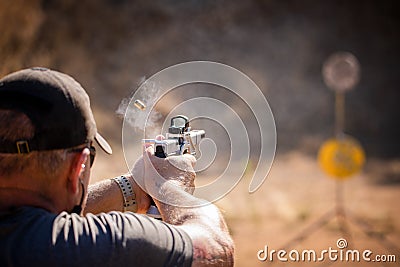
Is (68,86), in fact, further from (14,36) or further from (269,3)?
(269,3)

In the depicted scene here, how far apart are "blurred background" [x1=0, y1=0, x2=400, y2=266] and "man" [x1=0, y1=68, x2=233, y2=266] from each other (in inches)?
239

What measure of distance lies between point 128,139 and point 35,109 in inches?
23.9

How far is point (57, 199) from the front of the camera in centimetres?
128

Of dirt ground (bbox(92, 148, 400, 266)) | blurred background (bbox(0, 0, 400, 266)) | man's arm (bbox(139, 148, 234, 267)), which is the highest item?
blurred background (bbox(0, 0, 400, 266))

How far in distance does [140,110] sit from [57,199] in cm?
52

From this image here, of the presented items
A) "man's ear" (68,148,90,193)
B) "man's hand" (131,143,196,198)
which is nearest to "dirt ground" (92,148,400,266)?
"man's hand" (131,143,196,198)

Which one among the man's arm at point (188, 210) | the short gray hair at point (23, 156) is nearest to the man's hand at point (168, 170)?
the man's arm at point (188, 210)

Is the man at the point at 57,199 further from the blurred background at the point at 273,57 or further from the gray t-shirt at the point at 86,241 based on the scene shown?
the blurred background at the point at 273,57

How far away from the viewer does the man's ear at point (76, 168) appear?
127 cm

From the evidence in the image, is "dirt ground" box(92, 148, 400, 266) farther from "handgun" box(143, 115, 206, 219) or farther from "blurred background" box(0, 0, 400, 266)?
"handgun" box(143, 115, 206, 219)

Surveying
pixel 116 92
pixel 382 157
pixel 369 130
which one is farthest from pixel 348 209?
pixel 116 92

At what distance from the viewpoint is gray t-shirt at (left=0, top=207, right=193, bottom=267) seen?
118cm

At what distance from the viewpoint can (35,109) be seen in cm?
122

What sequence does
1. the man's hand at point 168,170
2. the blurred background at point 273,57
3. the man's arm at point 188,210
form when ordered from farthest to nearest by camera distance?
the blurred background at point 273,57 < the man's hand at point 168,170 < the man's arm at point 188,210
